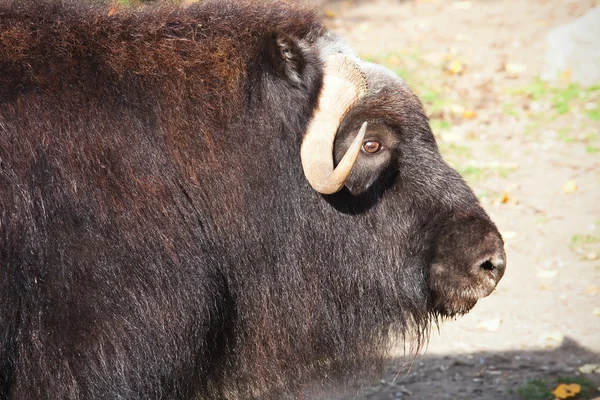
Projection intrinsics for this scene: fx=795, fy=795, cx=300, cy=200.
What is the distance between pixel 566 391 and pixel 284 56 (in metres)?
2.35

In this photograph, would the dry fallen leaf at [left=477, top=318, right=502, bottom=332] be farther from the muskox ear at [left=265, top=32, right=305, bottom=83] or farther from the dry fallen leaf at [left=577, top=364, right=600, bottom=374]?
the muskox ear at [left=265, top=32, right=305, bottom=83]

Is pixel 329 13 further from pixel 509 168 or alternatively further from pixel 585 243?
pixel 585 243

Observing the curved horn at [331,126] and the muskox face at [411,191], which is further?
the muskox face at [411,191]

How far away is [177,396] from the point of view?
2.88 m

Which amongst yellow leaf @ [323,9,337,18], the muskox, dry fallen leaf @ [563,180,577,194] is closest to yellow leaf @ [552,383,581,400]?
→ the muskox

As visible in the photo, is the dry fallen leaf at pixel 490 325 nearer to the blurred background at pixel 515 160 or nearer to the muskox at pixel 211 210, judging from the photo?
the blurred background at pixel 515 160

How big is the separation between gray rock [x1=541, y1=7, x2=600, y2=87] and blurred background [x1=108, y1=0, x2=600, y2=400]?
0.01 m

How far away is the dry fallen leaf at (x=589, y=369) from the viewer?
170 inches

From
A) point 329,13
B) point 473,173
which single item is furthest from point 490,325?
point 329,13

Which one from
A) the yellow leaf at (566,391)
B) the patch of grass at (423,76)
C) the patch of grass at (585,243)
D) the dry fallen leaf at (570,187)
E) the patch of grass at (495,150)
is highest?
the patch of grass at (423,76)

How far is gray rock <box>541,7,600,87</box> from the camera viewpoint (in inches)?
334

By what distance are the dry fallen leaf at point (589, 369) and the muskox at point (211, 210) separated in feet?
4.72

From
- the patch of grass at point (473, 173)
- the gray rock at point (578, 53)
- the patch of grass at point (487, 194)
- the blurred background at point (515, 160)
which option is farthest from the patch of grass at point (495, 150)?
the gray rock at point (578, 53)

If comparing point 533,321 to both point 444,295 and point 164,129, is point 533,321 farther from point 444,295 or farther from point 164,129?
point 164,129
